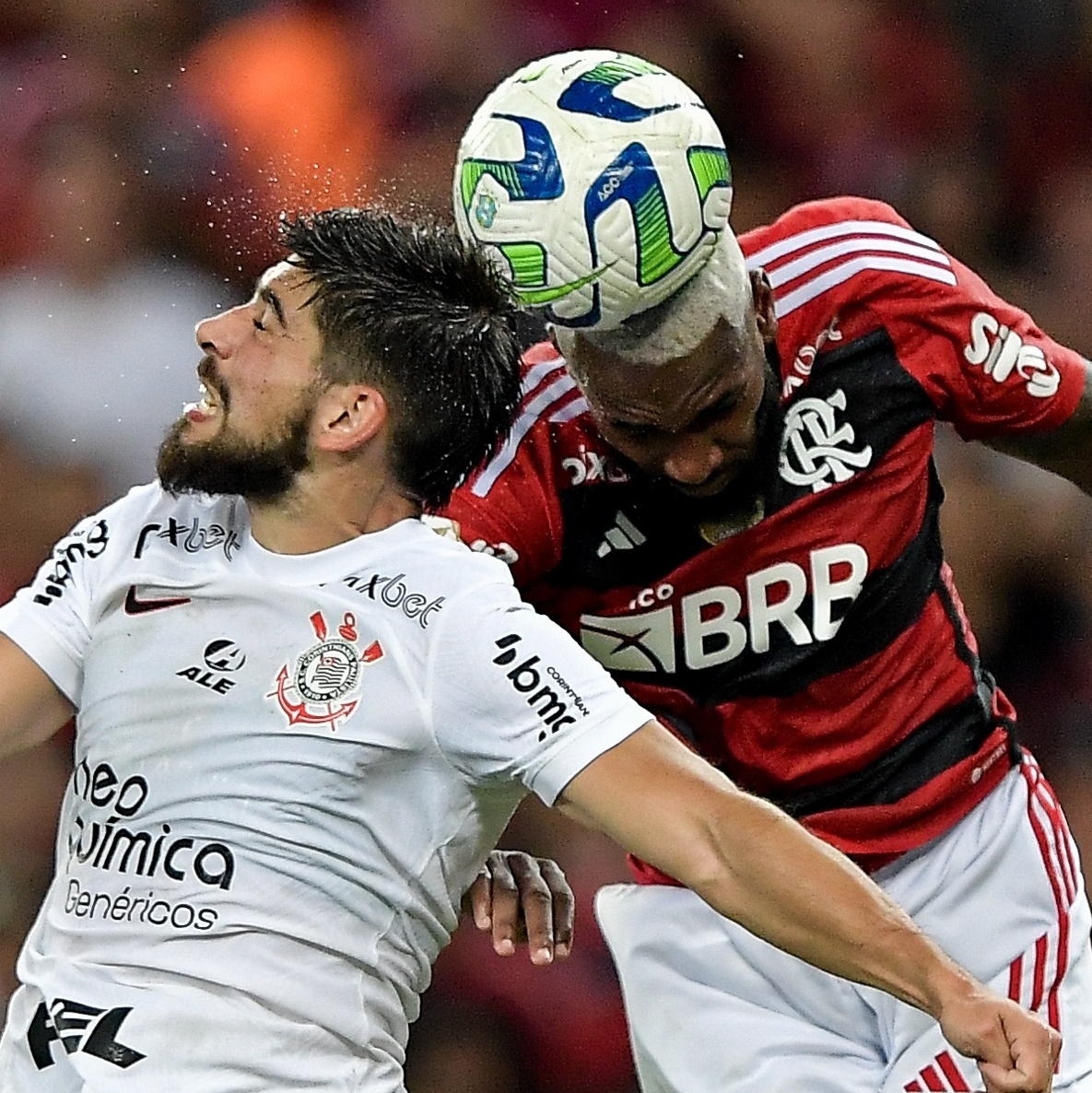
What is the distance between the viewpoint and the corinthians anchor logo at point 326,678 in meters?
2.25

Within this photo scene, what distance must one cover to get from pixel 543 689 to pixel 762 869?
28cm

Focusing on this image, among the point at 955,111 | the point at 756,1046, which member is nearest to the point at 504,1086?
the point at 756,1046

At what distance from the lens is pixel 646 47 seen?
16.8 feet

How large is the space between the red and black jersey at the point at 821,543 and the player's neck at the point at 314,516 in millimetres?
401

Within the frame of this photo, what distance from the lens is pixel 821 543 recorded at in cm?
288

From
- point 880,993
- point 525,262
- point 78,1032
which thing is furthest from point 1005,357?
point 78,1032

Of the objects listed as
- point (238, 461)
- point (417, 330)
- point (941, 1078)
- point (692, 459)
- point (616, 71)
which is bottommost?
point (941, 1078)

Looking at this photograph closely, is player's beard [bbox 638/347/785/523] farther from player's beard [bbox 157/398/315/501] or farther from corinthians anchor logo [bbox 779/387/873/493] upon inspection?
player's beard [bbox 157/398/315/501]

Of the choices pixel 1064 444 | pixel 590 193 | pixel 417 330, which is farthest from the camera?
pixel 1064 444

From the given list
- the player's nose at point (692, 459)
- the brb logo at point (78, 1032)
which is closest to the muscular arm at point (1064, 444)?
the player's nose at point (692, 459)

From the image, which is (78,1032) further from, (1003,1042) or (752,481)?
(752,481)

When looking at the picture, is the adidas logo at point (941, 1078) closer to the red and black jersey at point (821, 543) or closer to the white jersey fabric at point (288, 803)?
the red and black jersey at point (821, 543)

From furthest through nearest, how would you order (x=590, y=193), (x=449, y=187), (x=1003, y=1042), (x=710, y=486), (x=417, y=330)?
(x=449, y=187), (x=710, y=486), (x=590, y=193), (x=417, y=330), (x=1003, y=1042)

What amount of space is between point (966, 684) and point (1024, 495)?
6.34 feet
